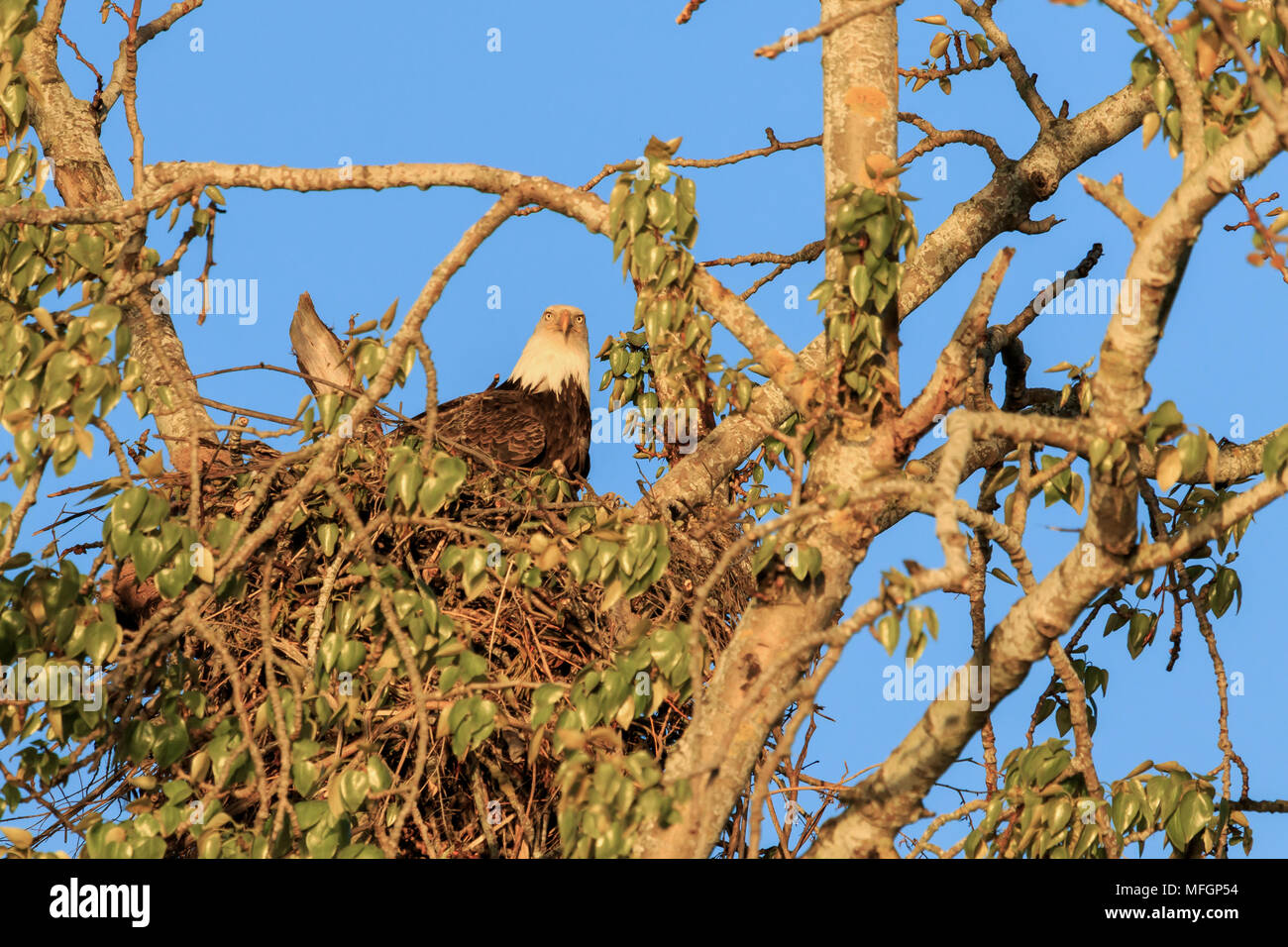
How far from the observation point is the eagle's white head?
9.42 metres

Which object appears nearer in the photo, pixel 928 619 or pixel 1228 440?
pixel 928 619

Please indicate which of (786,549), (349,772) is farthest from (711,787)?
(349,772)

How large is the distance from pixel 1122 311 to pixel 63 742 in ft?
11.3

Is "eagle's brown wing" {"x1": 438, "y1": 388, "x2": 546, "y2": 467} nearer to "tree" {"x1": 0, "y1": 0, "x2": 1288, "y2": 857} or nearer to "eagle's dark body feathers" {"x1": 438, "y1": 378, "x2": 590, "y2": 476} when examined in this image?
"eagle's dark body feathers" {"x1": 438, "y1": 378, "x2": 590, "y2": 476}

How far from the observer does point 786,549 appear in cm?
449

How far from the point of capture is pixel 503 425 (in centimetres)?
888

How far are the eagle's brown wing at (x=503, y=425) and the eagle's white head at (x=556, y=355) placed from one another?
0.29 meters

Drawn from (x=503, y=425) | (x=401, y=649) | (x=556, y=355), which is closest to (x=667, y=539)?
(x=401, y=649)

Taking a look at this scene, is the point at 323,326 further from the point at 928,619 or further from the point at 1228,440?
the point at 928,619

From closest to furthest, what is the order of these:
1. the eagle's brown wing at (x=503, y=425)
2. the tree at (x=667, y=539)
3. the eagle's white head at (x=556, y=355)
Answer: the tree at (x=667, y=539) → the eagle's brown wing at (x=503, y=425) → the eagle's white head at (x=556, y=355)

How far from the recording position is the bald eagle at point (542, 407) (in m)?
8.71

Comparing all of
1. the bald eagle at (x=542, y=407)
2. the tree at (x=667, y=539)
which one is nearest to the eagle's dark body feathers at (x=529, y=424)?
the bald eagle at (x=542, y=407)

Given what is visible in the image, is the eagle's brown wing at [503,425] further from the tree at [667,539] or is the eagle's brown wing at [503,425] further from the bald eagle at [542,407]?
the tree at [667,539]

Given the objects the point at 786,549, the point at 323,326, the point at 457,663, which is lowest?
the point at 457,663
